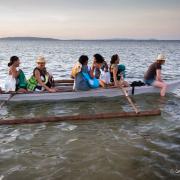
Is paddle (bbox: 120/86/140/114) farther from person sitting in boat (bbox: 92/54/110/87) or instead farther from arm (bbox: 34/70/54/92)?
arm (bbox: 34/70/54/92)

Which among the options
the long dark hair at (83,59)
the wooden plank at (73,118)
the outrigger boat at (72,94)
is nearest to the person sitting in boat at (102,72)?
the outrigger boat at (72,94)

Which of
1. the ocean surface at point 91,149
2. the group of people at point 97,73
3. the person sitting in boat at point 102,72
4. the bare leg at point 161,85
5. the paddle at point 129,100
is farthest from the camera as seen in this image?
the bare leg at point 161,85

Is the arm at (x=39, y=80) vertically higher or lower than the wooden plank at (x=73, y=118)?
higher

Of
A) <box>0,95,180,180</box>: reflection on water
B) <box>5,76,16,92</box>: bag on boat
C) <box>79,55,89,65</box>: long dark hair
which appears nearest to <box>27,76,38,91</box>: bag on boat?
<box>5,76,16,92</box>: bag on boat

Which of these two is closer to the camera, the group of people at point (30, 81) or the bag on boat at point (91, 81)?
the group of people at point (30, 81)

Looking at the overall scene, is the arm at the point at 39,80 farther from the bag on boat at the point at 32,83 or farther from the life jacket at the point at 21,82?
the life jacket at the point at 21,82

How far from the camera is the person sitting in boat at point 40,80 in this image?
12.0 m

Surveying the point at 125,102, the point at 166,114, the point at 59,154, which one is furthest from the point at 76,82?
the point at 59,154

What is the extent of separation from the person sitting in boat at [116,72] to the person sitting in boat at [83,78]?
0.87m

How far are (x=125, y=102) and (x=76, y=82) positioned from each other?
2.05 metres

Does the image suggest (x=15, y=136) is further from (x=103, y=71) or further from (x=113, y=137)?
(x=103, y=71)

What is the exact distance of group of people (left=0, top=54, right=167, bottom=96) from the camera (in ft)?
39.3

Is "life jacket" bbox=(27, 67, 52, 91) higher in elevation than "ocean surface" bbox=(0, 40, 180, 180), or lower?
higher

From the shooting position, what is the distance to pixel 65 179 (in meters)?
6.28
